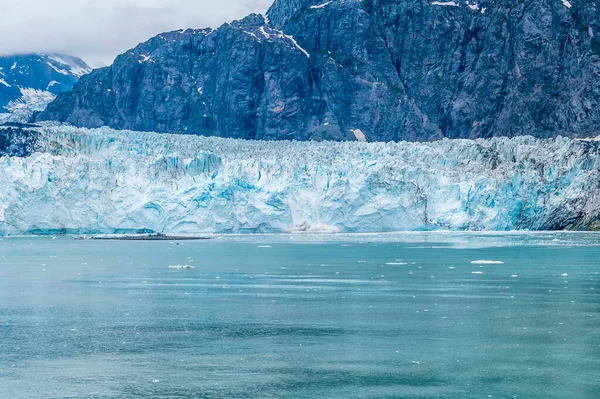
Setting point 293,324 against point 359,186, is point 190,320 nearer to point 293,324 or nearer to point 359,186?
point 293,324

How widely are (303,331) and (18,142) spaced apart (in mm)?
52676

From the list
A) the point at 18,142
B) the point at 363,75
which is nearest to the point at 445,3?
the point at 363,75

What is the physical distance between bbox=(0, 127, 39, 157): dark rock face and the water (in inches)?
1335

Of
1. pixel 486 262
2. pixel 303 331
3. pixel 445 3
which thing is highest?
pixel 445 3

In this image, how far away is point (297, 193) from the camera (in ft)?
180

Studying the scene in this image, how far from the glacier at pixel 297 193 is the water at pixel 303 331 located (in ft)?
73.0

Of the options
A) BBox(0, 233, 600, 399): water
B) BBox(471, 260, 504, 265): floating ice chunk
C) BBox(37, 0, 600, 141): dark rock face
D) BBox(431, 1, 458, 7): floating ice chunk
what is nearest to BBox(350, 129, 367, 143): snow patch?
BBox(37, 0, 600, 141): dark rock face

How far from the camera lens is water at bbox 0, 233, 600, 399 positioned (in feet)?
38.7

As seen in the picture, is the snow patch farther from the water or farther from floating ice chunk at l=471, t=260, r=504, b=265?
the water

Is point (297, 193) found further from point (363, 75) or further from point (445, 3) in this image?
point (445, 3)

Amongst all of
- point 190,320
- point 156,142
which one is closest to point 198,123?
point 156,142

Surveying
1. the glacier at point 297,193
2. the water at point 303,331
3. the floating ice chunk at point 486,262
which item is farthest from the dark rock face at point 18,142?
the floating ice chunk at point 486,262

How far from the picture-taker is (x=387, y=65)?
347 feet

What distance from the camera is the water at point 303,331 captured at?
11.8 meters
